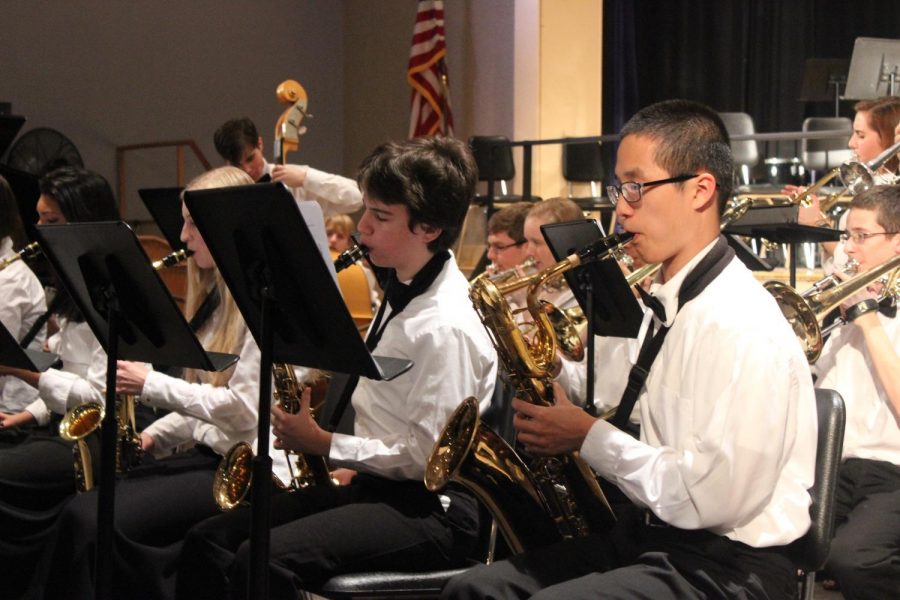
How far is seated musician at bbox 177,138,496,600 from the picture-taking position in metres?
2.52

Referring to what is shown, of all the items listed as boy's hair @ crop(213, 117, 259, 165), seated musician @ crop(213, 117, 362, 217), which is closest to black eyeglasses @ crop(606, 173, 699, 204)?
seated musician @ crop(213, 117, 362, 217)

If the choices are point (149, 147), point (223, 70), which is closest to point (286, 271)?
point (149, 147)

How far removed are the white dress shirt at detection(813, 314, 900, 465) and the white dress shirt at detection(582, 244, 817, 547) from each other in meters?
1.16

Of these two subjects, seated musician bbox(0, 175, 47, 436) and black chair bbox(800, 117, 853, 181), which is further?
black chair bbox(800, 117, 853, 181)

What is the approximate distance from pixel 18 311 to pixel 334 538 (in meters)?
2.07

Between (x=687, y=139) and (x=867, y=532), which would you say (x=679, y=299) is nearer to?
(x=687, y=139)

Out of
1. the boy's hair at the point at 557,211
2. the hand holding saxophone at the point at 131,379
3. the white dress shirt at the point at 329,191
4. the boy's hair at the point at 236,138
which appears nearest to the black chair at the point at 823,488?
the hand holding saxophone at the point at 131,379

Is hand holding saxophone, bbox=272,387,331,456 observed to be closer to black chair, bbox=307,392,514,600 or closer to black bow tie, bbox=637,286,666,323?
black chair, bbox=307,392,514,600

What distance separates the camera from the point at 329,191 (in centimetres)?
627

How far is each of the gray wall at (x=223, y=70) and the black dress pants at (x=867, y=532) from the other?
7.36 m

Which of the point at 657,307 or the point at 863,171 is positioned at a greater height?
the point at 863,171

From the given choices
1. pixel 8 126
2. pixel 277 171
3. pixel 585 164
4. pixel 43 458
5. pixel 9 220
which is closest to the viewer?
pixel 43 458

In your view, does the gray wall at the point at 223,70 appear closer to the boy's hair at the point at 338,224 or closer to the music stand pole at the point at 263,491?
the boy's hair at the point at 338,224

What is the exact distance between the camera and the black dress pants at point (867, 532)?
278 cm
